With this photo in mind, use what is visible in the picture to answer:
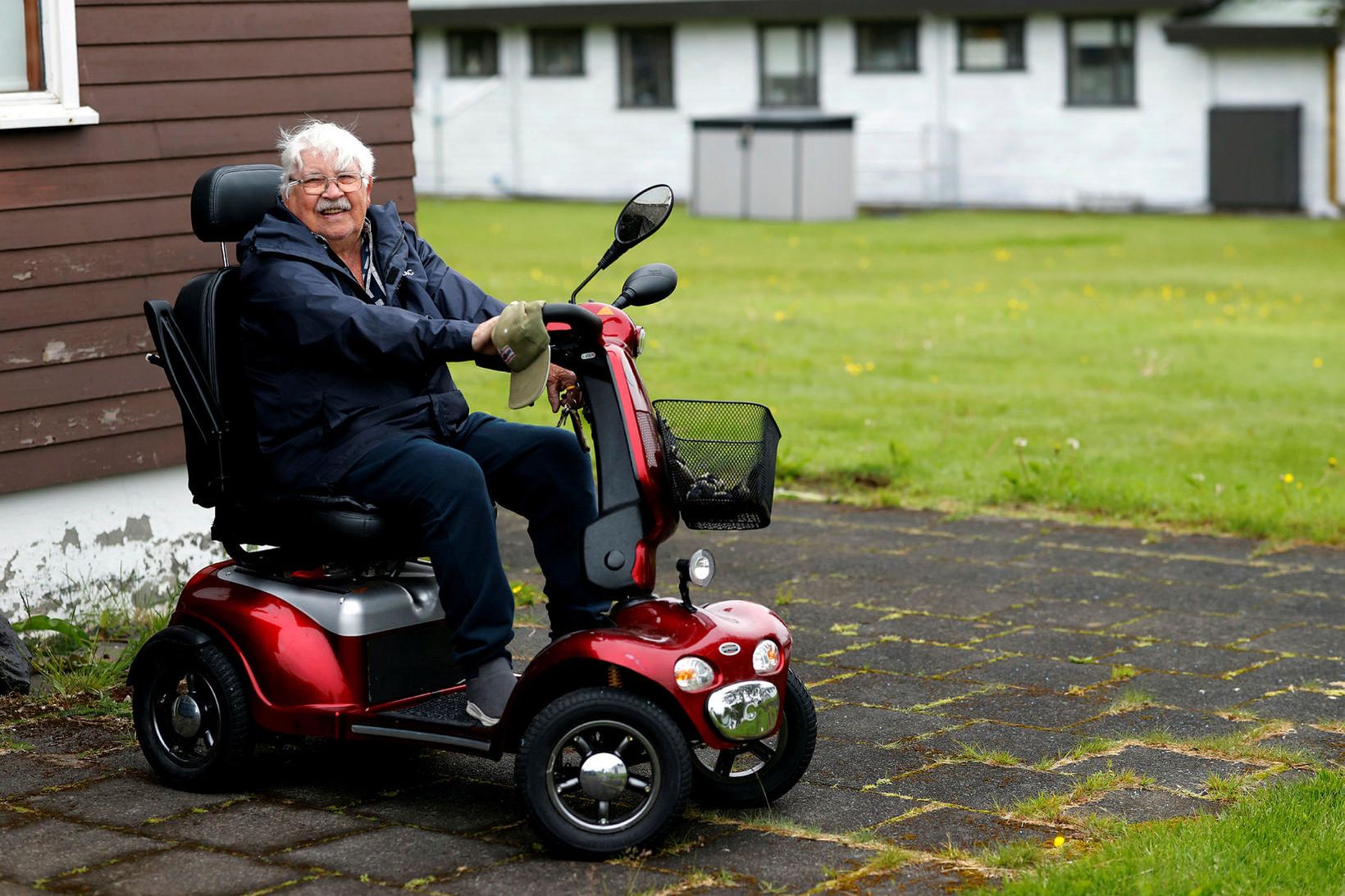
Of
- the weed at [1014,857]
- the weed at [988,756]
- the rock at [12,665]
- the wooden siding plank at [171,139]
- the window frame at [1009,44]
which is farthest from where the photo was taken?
the window frame at [1009,44]

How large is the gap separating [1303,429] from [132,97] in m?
6.50

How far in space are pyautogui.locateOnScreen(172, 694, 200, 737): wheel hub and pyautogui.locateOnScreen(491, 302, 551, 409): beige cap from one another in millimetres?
1143

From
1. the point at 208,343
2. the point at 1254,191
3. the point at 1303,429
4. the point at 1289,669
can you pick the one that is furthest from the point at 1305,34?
the point at 208,343

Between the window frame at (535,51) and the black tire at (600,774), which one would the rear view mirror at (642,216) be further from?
the window frame at (535,51)

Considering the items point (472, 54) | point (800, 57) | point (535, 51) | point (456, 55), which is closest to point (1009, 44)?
point (800, 57)

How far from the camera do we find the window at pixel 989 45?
3194 cm

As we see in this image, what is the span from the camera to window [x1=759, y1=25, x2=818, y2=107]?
111ft

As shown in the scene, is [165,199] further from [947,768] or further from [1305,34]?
[1305,34]

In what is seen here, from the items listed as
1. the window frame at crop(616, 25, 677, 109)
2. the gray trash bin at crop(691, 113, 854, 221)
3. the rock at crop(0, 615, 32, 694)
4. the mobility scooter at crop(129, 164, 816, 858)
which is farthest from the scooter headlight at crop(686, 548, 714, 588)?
the window frame at crop(616, 25, 677, 109)

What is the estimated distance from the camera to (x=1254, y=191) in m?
29.4

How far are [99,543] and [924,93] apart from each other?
27.4 metres

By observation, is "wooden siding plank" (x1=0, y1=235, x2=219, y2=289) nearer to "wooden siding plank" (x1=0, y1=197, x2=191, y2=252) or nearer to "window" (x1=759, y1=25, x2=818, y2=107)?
"wooden siding plank" (x1=0, y1=197, x2=191, y2=252)

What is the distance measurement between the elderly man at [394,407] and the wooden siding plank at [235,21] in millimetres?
2023

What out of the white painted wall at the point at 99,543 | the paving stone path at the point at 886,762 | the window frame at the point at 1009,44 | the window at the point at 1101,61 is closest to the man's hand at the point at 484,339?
the paving stone path at the point at 886,762
